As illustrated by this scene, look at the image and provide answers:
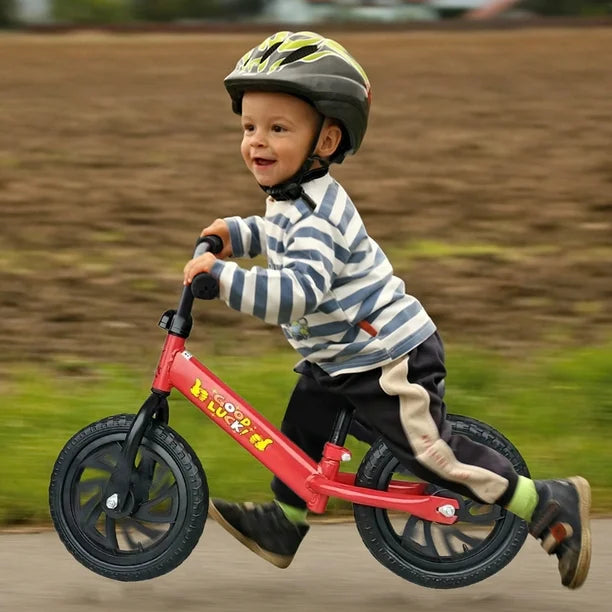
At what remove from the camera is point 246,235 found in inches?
159

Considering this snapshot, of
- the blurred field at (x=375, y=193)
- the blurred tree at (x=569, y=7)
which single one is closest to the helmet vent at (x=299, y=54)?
the blurred field at (x=375, y=193)

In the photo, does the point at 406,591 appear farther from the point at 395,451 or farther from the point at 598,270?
the point at 598,270

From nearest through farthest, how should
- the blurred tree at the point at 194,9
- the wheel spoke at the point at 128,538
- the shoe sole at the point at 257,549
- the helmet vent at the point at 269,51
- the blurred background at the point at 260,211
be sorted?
the helmet vent at the point at 269,51 → the wheel spoke at the point at 128,538 → the shoe sole at the point at 257,549 → the blurred background at the point at 260,211 → the blurred tree at the point at 194,9

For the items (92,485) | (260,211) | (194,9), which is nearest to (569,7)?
(194,9)

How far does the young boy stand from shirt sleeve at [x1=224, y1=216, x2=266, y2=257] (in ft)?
0.69

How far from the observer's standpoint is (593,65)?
14500mm

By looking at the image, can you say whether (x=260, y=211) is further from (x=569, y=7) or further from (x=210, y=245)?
(x=569, y=7)

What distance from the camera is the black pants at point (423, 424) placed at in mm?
3795

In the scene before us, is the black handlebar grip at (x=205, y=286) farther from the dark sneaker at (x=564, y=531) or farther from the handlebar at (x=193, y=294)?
the dark sneaker at (x=564, y=531)

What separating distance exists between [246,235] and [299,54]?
596 mm

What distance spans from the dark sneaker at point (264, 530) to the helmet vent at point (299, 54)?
1326 millimetres

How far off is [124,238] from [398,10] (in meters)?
25.7

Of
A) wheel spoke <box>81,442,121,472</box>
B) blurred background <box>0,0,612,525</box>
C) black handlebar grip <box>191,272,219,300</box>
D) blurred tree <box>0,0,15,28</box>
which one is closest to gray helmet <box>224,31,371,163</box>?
black handlebar grip <box>191,272,219,300</box>

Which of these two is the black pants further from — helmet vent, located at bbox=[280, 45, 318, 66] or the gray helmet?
helmet vent, located at bbox=[280, 45, 318, 66]
